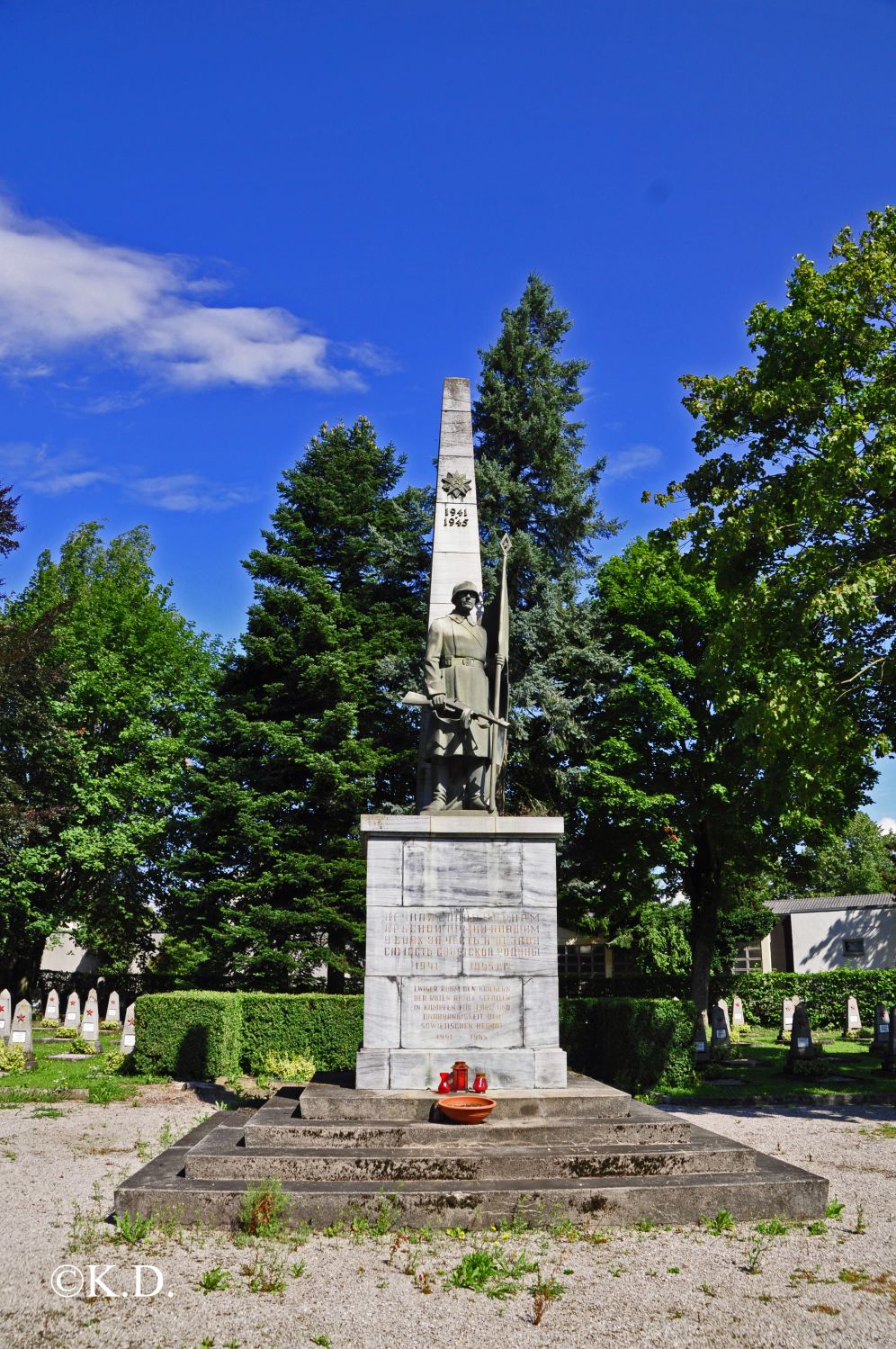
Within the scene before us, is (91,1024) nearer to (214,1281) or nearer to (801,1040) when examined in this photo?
(801,1040)

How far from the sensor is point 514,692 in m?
22.1

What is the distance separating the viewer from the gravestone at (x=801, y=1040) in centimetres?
1841

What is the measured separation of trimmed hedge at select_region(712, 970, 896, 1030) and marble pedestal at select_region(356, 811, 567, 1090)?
2114cm

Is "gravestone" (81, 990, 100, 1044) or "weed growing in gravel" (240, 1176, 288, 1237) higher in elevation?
"weed growing in gravel" (240, 1176, 288, 1237)

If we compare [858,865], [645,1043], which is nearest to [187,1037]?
[645,1043]

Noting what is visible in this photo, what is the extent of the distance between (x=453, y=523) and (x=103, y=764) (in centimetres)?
2033

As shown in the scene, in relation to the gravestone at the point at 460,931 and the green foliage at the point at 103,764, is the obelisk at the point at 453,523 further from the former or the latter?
the green foliage at the point at 103,764

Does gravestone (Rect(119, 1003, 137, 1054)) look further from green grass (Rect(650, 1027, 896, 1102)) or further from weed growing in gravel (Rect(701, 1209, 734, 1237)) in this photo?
weed growing in gravel (Rect(701, 1209, 734, 1237))

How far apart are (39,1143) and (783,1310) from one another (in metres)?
8.40

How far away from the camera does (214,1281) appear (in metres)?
5.83

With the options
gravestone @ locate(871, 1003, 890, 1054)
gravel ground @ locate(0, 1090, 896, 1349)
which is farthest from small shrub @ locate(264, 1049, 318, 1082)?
gravestone @ locate(871, 1003, 890, 1054)

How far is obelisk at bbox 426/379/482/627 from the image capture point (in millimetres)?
12031

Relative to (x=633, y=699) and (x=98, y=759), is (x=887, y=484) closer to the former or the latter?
(x=633, y=699)

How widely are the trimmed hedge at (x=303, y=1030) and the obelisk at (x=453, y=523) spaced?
897 cm
